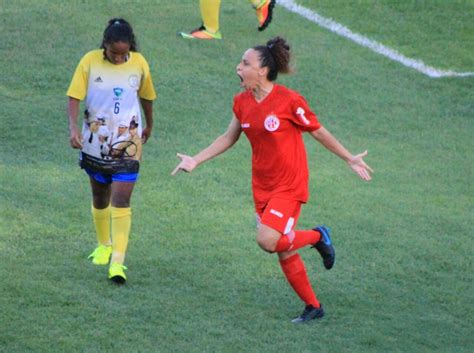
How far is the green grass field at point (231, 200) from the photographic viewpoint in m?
7.20

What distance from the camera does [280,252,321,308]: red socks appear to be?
726 cm

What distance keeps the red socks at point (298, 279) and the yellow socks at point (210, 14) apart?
6619 mm

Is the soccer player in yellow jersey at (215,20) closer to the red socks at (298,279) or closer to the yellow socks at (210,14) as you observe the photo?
the yellow socks at (210,14)

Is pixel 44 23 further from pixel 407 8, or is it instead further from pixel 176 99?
pixel 407 8

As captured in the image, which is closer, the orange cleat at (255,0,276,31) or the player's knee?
the player's knee

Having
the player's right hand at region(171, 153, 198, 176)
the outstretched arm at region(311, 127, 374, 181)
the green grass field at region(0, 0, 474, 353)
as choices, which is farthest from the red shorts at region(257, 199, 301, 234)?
the green grass field at region(0, 0, 474, 353)

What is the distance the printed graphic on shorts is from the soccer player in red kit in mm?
733

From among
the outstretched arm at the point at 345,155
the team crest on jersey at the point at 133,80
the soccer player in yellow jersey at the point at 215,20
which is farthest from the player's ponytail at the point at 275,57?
the soccer player in yellow jersey at the point at 215,20

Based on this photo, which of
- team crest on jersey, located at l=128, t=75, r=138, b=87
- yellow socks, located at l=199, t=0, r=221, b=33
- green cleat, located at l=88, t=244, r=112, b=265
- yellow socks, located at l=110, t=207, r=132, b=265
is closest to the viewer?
team crest on jersey, located at l=128, t=75, r=138, b=87

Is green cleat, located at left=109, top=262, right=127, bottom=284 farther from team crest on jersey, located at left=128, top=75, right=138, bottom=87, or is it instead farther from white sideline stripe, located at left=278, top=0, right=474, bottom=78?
white sideline stripe, located at left=278, top=0, right=474, bottom=78

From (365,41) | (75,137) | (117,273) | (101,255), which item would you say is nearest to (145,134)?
(75,137)

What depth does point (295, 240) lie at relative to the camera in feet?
23.9

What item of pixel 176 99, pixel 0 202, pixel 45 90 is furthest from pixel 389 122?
pixel 0 202

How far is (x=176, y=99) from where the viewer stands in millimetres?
12242
